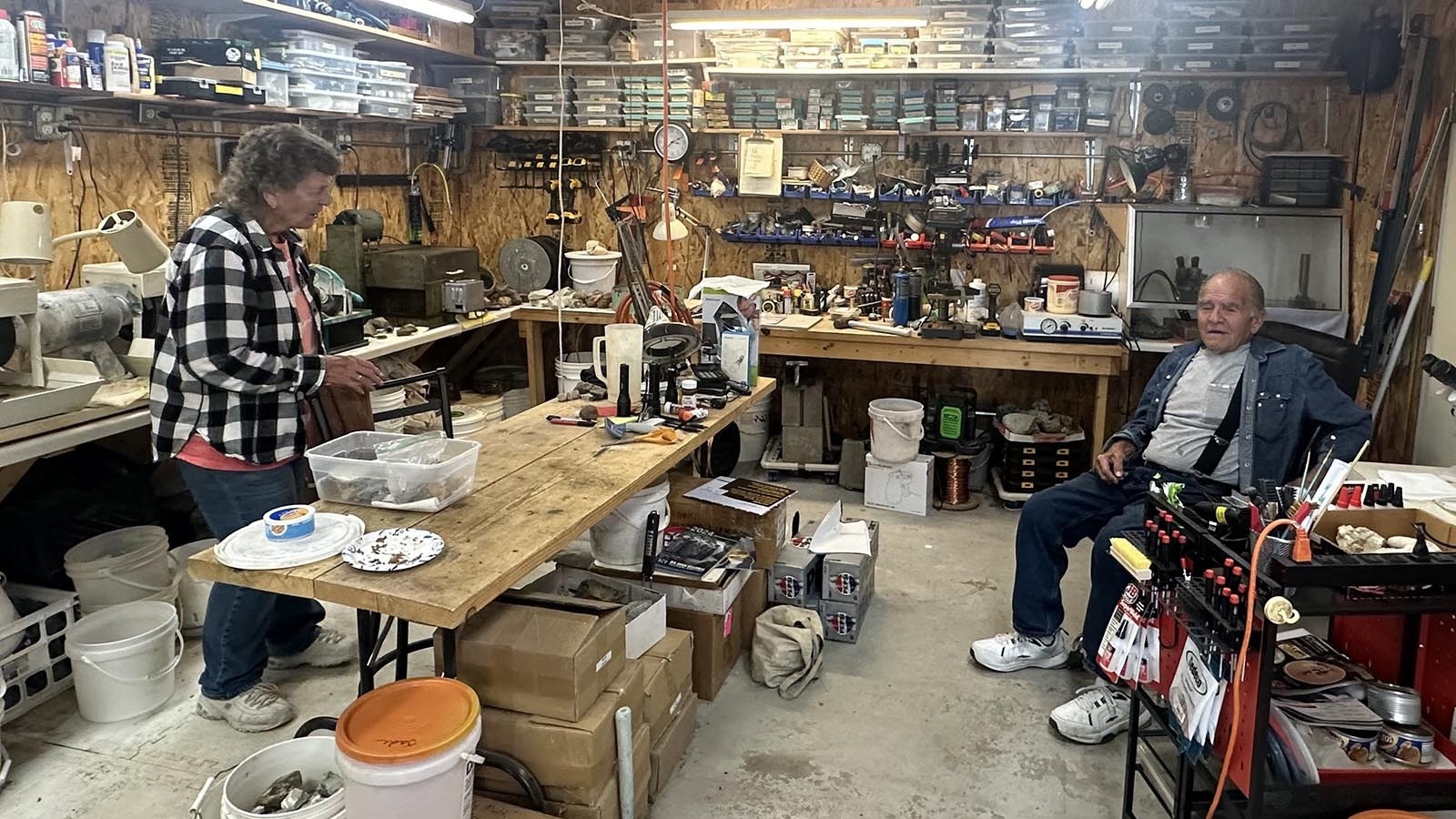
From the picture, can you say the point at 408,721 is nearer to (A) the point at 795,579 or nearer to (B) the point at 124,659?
(B) the point at 124,659

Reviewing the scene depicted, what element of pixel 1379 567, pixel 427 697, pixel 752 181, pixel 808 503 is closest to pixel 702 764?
pixel 427 697

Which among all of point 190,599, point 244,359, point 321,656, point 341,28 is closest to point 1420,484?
point 244,359

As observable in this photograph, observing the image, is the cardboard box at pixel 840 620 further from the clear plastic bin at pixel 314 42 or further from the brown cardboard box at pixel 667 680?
the clear plastic bin at pixel 314 42

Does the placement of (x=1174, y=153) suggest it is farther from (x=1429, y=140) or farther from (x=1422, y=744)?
(x=1422, y=744)

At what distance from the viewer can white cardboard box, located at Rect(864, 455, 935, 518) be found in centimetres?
461

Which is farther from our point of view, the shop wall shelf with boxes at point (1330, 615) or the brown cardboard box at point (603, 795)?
the brown cardboard box at point (603, 795)

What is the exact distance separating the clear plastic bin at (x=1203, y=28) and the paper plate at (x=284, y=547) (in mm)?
4329

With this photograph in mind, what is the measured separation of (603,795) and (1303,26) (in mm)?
4460

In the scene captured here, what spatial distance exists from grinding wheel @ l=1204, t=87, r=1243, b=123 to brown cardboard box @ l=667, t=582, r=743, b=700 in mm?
3553

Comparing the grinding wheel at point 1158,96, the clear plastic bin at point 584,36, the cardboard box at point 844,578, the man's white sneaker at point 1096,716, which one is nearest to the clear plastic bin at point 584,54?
the clear plastic bin at point 584,36

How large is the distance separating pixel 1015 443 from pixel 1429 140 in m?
2.10

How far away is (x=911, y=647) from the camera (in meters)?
3.33

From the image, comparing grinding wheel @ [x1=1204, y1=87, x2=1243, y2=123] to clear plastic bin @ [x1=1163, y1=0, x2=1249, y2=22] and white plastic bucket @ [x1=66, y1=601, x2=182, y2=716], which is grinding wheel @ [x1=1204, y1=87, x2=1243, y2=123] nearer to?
clear plastic bin @ [x1=1163, y1=0, x2=1249, y2=22]

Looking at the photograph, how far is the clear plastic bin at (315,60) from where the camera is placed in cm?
414
